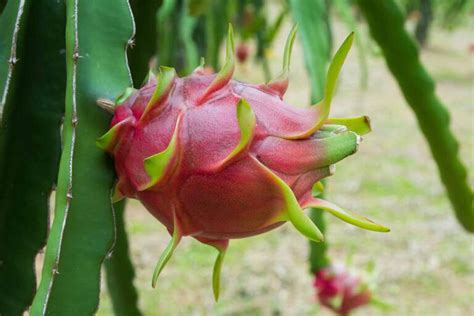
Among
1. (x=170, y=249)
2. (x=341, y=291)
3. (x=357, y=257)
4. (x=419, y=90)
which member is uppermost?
(x=170, y=249)

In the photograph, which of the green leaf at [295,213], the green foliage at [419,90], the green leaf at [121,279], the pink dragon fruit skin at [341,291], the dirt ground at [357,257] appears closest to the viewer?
the green leaf at [295,213]

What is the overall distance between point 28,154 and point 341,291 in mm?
1101

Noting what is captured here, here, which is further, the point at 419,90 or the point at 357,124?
the point at 419,90

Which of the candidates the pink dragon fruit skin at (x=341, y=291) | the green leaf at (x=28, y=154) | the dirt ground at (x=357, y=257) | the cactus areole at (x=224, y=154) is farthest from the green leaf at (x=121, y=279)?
the dirt ground at (x=357, y=257)

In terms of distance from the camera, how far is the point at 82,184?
48cm

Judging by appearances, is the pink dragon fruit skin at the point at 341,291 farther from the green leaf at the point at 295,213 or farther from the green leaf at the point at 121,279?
the green leaf at the point at 295,213

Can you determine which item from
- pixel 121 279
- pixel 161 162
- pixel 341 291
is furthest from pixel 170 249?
pixel 341 291

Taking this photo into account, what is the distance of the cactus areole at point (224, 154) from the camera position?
17.7 inches

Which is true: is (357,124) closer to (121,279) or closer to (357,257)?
(121,279)

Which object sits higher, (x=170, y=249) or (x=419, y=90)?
(x=170, y=249)

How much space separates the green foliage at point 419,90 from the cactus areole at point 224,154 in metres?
0.55

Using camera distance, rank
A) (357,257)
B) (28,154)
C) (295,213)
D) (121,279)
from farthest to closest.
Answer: (357,257)
(121,279)
(28,154)
(295,213)

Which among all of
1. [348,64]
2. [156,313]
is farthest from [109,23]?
[348,64]

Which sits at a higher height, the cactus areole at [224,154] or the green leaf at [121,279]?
the cactus areole at [224,154]
